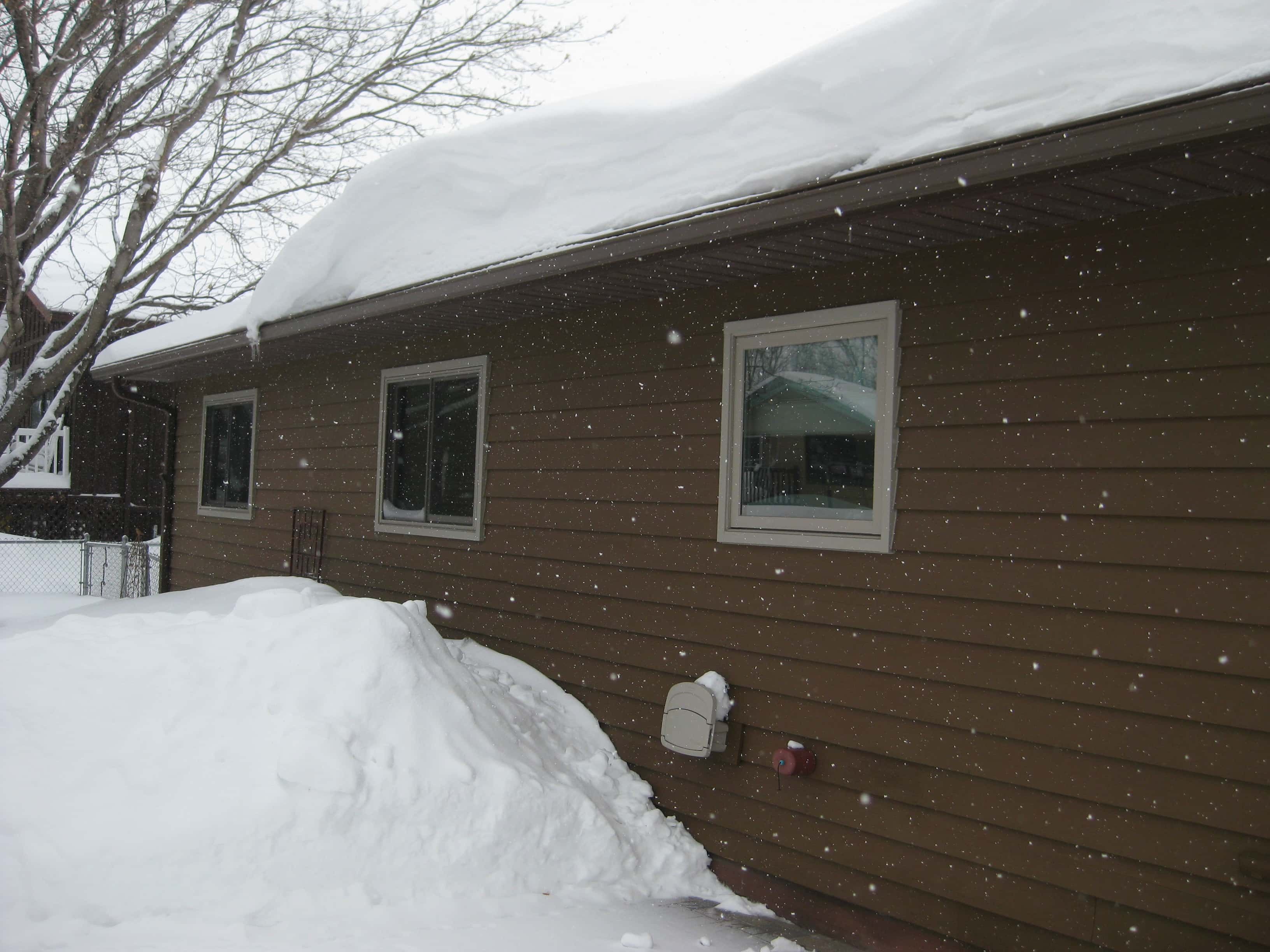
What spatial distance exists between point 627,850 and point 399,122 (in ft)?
41.5

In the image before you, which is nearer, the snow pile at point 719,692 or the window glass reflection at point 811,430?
the window glass reflection at point 811,430

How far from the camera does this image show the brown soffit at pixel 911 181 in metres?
2.71

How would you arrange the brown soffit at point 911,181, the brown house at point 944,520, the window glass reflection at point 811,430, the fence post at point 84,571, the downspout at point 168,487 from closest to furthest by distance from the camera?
the brown soffit at point 911,181 < the brown house at point 944,520 < the window glass reflection at point 811,430 < the downspout at point 168,487 < the fence post at point 84,571

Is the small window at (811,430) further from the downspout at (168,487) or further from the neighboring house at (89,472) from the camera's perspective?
the neighboring house at (89,472)

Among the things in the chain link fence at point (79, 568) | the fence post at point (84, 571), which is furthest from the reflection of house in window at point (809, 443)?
the fence post at point (84, 571)

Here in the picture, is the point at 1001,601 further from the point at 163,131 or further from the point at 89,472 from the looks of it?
the point at 89,472

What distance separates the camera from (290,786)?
413cm

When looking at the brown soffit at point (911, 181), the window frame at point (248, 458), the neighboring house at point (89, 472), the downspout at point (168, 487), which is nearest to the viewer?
the brown soffit at point (911, 181)

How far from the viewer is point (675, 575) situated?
203 inches

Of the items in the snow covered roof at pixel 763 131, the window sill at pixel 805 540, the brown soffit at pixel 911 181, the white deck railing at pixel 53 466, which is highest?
the snow covered roof at pixel 763 131

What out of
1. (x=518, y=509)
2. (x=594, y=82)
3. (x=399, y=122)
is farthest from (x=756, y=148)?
(x=594, y=82)

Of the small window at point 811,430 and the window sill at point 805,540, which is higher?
the small window at point 811,430

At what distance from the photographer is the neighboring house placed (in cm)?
1798

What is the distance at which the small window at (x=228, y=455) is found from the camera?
9828 mm
